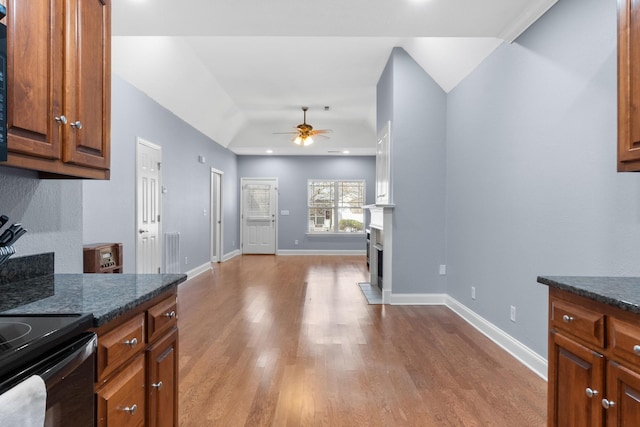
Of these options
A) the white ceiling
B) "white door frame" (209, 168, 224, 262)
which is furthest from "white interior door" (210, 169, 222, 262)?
the white ceiling

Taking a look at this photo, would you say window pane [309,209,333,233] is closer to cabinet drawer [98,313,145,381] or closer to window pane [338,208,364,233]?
window pane [338,208,364,233]

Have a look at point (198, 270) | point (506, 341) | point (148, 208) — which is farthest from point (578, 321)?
point (198, 270)

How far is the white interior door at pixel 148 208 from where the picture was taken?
4.68 meters

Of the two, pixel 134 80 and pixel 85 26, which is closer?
pixel 85 26

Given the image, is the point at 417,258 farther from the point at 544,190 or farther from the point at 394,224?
the point at 544,190

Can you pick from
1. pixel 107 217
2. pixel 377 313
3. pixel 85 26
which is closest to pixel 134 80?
pixel 107 217

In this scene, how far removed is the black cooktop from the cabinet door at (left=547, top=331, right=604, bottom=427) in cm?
164

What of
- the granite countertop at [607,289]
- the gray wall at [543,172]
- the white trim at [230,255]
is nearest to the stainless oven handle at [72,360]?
the granite countertop at [607,289]

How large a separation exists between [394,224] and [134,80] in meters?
3.55

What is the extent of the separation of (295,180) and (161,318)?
8.75 metres

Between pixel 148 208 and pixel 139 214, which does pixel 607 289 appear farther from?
pixel 148 208

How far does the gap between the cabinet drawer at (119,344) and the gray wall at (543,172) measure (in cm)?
233

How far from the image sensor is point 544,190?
267 cm

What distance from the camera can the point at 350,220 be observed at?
10.2 meters
